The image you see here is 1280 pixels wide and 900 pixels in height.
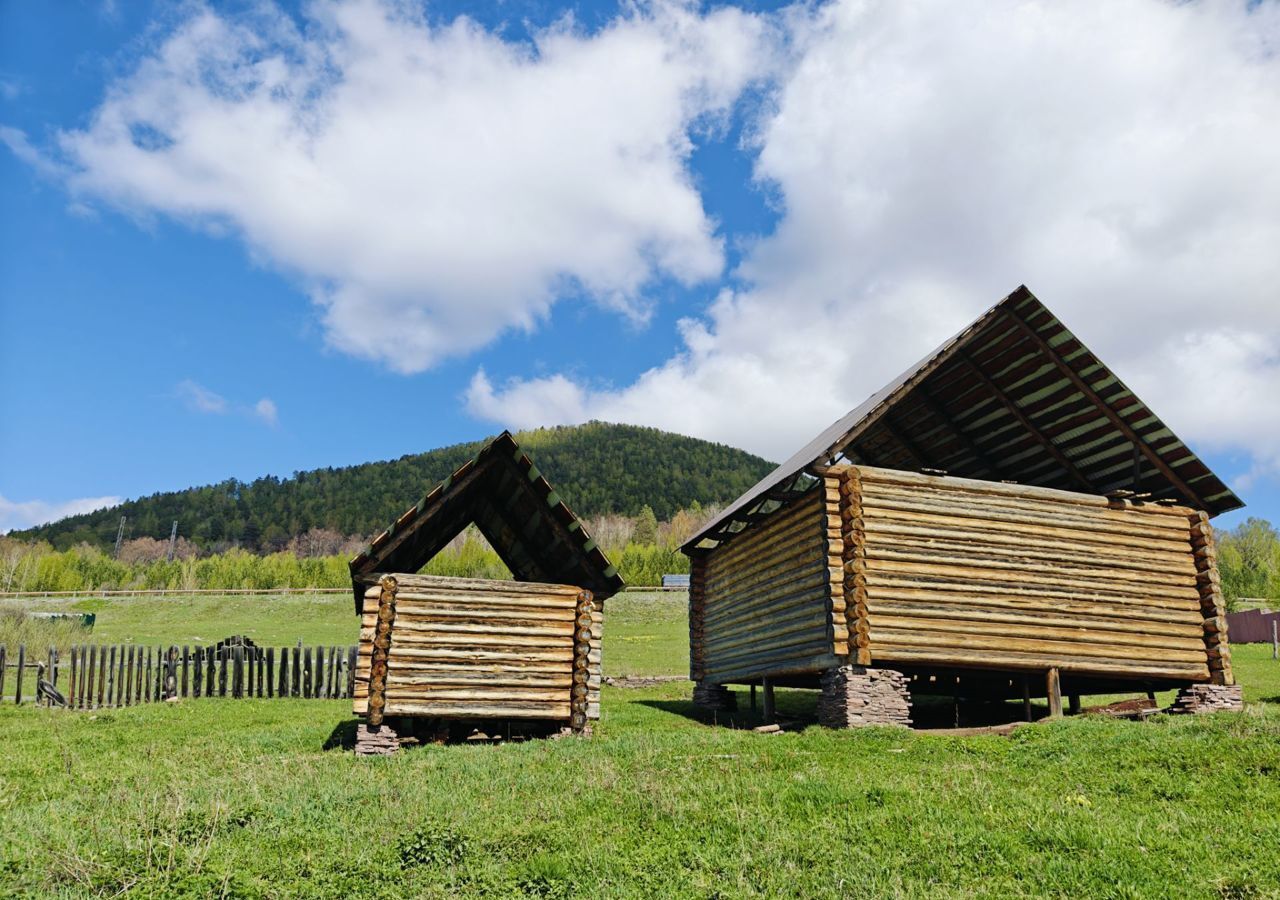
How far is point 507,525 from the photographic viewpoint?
19.4 m

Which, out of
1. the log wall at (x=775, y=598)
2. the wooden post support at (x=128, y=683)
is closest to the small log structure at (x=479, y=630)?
the log wall at (x=775, y=598)

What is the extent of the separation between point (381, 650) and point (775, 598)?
31.8 feet

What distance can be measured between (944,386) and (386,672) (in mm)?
15532

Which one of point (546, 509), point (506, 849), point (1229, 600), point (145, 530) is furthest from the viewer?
point (145, 530)

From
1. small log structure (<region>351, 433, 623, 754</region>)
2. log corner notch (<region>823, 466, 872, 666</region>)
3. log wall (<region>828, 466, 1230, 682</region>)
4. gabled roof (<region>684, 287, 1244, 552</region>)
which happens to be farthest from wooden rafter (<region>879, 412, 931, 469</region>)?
small log structure (<region>351, 433, 623, 754</region>)

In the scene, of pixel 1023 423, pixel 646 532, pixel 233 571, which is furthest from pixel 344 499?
pixel 1023 423

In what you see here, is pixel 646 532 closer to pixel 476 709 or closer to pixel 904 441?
pixel 904 441

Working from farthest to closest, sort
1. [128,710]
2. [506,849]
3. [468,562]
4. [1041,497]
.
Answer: [468,562] < [128,710] < [1041,497] < [506,849]

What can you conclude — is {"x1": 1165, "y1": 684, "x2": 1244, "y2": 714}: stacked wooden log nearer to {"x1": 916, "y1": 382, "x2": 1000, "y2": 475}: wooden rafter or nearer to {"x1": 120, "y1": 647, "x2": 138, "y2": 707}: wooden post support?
{"x1": 916, "y1": 382, "x2": 1000, "y2": 475}: wooden rafter

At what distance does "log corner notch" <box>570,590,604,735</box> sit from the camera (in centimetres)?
1697

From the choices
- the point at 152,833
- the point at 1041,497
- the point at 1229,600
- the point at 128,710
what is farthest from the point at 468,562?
the point at 152,833

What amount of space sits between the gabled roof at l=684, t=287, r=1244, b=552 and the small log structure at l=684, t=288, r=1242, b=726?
0.16 feet

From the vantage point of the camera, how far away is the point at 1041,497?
806 inches

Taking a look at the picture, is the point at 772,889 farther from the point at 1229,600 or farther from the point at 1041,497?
the point at 1229,600
